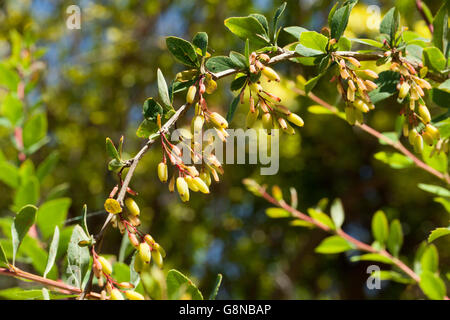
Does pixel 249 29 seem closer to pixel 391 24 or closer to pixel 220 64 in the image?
pixel 220 64

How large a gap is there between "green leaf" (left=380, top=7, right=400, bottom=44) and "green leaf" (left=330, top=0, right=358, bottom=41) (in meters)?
0.07

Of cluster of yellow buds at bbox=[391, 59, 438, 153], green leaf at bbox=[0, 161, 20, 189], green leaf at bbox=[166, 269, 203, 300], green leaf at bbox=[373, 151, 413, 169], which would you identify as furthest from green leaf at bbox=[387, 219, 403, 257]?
green leaf at bbox=[0, 161, 20, 189]

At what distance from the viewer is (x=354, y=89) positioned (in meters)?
0.50

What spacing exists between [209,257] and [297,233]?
0.59 metres

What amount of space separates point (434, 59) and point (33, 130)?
2.98 feet

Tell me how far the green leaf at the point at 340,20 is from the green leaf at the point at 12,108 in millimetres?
848

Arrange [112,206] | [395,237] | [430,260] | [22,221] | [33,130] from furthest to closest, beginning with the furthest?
[33,130] → [395,237] → [430,260] → [22,221] → [112,206]

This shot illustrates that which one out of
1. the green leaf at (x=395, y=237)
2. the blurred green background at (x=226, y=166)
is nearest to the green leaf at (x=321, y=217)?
the green leaf at (x=395, y=237)

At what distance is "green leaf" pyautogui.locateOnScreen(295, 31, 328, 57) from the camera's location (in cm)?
49

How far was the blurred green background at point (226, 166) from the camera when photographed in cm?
228

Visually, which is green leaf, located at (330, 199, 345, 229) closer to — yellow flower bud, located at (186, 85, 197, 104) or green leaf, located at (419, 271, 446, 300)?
green leaf, located at (419, 271, 446, 300)

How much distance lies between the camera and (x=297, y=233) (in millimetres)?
2518

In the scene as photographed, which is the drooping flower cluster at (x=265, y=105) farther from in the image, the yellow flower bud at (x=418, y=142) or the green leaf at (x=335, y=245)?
the green leaf at (x=335, y=245)

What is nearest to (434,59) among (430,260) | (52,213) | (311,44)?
(311,44)
